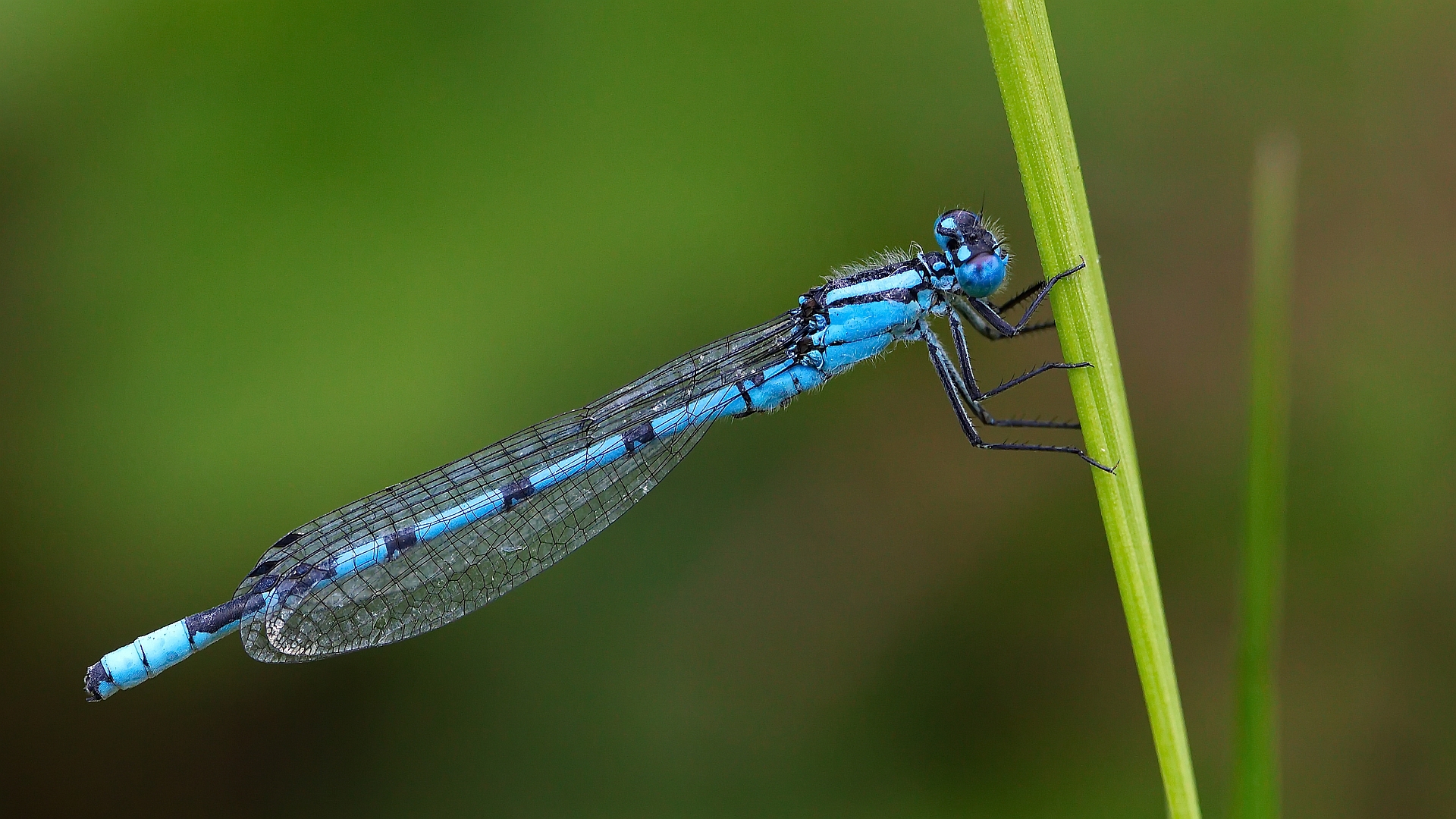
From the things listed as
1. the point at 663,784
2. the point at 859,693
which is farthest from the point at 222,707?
the point at 859,693

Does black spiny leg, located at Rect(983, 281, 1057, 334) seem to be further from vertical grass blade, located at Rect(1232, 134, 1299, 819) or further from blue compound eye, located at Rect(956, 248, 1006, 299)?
vertical grass blade, located at Rect(1232, 134, 1299, 819)

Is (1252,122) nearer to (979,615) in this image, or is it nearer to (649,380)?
(979,615)

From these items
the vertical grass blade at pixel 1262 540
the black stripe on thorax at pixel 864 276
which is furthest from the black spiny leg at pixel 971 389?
the vertical grass blade at pixel 1262 540

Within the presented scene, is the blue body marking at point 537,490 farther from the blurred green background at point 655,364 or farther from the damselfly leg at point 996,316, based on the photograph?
the blurred green background at point 655,364

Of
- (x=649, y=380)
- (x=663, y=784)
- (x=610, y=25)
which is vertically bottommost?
(x=663, y=784)

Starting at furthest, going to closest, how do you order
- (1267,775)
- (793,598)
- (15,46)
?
(793,598)
(15,46)
(1267,775)

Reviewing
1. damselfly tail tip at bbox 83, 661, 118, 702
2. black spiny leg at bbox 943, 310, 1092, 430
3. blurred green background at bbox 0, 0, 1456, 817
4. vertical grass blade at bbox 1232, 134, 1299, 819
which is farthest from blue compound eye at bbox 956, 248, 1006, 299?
damselfly tail tip at bbox 83, 661, 118, 702
